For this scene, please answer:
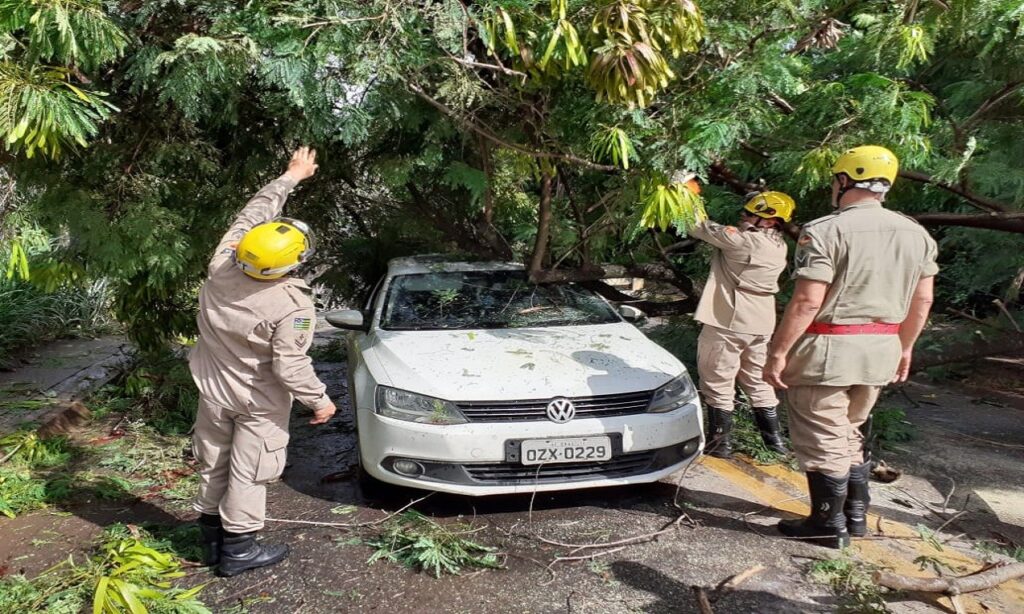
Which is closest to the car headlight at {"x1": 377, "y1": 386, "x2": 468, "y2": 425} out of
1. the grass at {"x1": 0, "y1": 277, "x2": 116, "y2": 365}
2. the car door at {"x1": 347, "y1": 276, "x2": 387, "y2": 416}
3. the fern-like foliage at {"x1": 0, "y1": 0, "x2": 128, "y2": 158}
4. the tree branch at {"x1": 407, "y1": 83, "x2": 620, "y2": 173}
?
the car door at {"x1": 347, "y1": 276, "x2": 387, "y2": 416}

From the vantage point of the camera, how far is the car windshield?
4.59m

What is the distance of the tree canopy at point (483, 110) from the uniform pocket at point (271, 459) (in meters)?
1.62

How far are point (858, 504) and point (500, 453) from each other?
1.88 m

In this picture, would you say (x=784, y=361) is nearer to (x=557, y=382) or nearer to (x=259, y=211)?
(x=557, y=382)

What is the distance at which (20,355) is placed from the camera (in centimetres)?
679

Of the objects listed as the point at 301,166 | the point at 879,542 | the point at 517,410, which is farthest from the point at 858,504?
the point at 301,166

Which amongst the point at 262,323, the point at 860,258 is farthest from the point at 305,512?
the point at 860,258

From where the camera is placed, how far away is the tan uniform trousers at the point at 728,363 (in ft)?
15.5

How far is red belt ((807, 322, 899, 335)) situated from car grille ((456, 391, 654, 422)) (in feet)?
3.56

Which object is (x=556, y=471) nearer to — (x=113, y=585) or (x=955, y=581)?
(x=955, y=581)

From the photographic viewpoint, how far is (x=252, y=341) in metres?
3.10

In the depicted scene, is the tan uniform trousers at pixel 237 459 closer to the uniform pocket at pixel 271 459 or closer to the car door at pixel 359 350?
the uniform pocket at pixel 271 459

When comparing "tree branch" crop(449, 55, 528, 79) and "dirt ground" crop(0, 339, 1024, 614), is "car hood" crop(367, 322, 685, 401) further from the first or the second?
"tree branch" crop(449, 55, 528, 79)

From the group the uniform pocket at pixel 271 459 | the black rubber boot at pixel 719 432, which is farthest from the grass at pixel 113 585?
the black rubber boot at pixel 719 432
